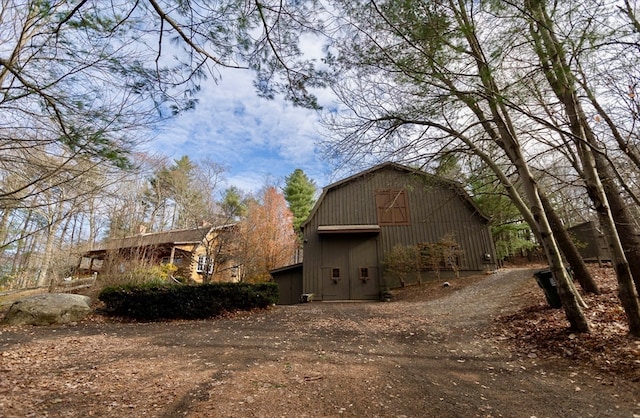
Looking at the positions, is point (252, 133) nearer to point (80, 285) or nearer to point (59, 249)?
point (80, 285)

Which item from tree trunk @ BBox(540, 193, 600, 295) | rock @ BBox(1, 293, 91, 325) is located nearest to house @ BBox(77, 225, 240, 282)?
rock @ BBox(1, 293, 91, 325)

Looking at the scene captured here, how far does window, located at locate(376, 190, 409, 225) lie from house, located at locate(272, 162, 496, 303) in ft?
0.15

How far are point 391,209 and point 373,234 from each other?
153 centimetres

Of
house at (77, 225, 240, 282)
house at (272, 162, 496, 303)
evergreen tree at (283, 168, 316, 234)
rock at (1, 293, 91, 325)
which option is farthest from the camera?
evergreen tree at (283, 168, 316, 234)

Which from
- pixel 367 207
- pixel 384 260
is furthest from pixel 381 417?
pixel 367 207

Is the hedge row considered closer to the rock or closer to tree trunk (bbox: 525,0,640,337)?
the rock

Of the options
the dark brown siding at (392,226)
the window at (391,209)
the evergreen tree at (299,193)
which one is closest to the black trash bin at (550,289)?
the dark brown siding at (392,226)

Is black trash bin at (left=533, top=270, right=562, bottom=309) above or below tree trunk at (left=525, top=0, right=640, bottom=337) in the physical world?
below

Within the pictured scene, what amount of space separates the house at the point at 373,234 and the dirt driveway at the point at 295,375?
6933 millimetres

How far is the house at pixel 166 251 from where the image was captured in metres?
10.2

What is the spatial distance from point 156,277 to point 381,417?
986 centimetres

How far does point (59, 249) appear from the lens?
48.1ft

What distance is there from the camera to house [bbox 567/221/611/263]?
31.9ft

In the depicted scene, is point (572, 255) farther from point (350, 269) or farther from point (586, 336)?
point (350, 269)
